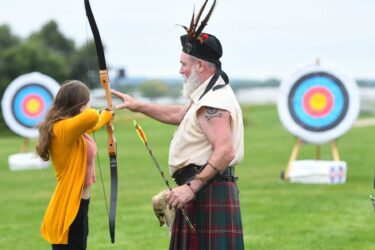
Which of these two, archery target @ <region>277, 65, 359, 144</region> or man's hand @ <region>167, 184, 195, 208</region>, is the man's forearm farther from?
archery target @ <region>277, 65, 359, 144</region>

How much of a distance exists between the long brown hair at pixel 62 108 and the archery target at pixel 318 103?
6.78 m

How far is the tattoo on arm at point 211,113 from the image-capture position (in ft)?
12.9

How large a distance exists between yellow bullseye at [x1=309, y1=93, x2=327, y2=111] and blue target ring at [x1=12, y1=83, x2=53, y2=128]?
5421mm

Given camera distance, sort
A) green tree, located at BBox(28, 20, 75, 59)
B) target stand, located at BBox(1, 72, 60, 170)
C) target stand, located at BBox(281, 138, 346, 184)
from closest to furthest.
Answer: target stand, located at BBox(281, 138, 346, 184)
target stand, located at BBox(1, 72, 60, 170)
green tree, located at BBox(28, 20, 75, 59)

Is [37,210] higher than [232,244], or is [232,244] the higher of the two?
[232,244]

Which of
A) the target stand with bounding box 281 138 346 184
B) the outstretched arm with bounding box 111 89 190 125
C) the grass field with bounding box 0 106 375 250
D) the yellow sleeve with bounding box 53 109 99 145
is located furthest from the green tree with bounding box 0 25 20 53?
the outstretched arm with bounding box 111 89 190 125

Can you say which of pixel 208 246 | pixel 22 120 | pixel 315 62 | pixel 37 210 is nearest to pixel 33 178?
pixel 22 120

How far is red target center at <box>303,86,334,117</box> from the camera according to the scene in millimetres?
11633

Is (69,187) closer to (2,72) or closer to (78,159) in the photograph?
(78,159)

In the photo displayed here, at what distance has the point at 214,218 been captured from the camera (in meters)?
4.15

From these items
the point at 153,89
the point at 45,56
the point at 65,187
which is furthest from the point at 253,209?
the point at 153,89

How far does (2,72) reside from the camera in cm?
3478

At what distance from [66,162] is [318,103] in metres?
7.35

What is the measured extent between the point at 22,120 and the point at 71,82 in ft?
34.3
